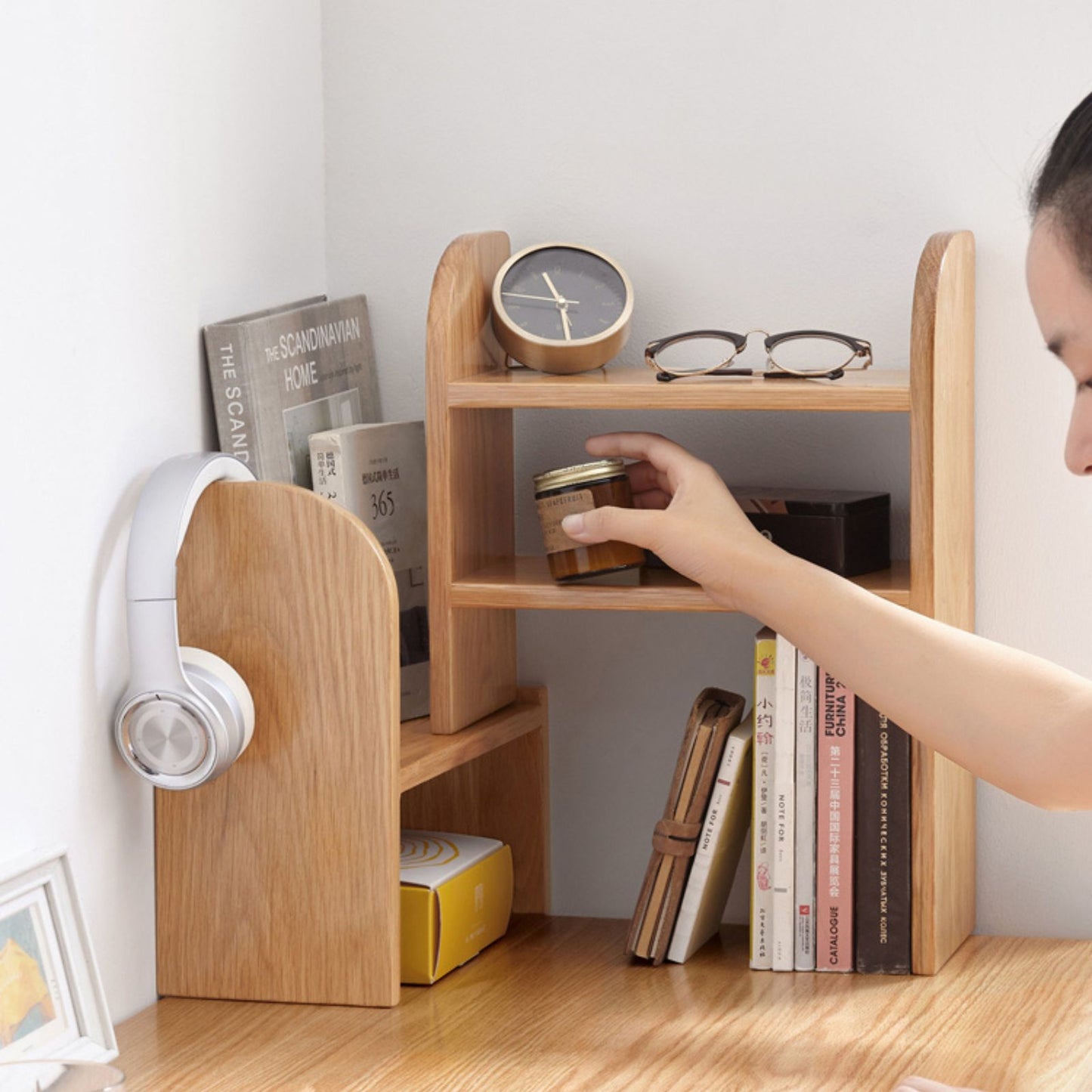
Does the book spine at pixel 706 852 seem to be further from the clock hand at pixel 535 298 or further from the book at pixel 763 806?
the clock hand at pixel 535 298

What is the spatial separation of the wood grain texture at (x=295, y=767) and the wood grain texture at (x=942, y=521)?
0.40 m

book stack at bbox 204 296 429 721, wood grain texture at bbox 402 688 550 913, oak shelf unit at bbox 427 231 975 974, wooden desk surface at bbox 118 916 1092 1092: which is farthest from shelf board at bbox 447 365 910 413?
wooden desk surface at bbox 118 916 1092 1092

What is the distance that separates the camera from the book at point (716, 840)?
1229 millimetres

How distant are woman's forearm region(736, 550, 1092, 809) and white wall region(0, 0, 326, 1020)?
452mm

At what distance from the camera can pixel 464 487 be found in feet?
4.17

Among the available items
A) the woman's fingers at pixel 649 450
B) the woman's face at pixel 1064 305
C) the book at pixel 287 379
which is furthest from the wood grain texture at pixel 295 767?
the woman's face at pixel 1064 305

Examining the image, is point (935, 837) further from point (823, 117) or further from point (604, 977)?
point (823, 117)

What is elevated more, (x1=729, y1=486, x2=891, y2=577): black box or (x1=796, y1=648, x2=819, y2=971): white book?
(x1=729, y1=486, x2=891, y2=577): black box

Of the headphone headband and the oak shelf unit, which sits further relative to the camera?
the oak shelf unit

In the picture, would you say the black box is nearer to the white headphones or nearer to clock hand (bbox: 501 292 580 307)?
clock hand (bbox: 501 292 580 307)

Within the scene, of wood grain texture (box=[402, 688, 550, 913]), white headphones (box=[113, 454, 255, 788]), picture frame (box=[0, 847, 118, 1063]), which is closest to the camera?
picture frame (box=[0, 847, 118, 1063])

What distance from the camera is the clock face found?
1.28m

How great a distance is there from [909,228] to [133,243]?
2.11ft

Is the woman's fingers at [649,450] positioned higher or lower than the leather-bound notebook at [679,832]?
higher
